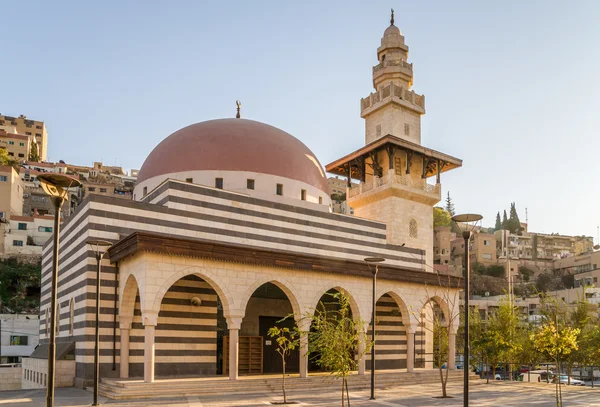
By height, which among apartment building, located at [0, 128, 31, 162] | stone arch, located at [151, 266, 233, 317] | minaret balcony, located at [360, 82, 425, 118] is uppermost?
apartment building, located at [0, 128, 31, 162]

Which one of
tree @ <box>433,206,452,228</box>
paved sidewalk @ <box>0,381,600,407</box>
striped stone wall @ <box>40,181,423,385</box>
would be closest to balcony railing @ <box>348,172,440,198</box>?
striped stone wall @ <box>40,181,423,385</box>

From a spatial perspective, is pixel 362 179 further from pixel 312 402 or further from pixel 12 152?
pixel 12 152

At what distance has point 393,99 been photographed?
117 feet

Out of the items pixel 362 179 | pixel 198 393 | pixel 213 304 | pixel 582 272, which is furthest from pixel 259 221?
pixel 582 272

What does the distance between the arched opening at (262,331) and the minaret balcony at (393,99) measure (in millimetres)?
14979

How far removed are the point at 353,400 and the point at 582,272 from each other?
8179 centimetres

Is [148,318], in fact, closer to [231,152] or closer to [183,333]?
[183,333]

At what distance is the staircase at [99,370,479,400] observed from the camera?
1836 centimetres

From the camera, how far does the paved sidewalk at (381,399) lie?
17.4 metres

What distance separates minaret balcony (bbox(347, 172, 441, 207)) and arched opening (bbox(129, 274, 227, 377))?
13.5 metres

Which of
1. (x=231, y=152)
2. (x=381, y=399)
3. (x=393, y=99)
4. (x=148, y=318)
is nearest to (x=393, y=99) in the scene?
(x=393, y=99)

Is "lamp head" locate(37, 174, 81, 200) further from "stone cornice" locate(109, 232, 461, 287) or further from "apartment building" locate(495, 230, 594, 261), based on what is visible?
"apartment building" locate(495, 230, 594, 261)

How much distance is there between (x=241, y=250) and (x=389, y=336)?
12103 millimetres

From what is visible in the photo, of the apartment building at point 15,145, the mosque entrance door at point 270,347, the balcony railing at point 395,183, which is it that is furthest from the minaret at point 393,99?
the apartment building at point 15,145
